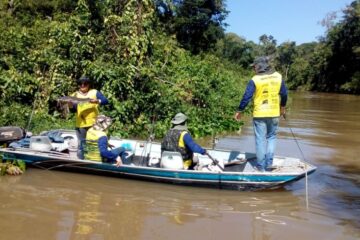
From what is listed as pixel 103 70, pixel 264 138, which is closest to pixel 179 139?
pixel 264 138

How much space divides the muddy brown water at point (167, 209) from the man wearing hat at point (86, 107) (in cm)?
82

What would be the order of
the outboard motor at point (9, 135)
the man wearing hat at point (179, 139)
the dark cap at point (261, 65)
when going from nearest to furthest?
the man wearing hat at point (179, 139) → the dark cap at point (261, 65) → the outboard motor at point (9, 135)

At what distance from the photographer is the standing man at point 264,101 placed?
7.18m

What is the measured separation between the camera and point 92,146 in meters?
7.47

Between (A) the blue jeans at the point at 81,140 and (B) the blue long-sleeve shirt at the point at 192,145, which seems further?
(A) the blue jeans at the point at 81,140

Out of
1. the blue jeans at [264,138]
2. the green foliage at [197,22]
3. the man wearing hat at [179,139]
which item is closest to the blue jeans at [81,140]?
the man wearing hat at [179,139]

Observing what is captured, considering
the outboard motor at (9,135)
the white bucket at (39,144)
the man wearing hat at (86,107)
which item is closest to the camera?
the man wearing hat at (86,107)

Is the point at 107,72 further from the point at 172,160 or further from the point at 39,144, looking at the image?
the point at 172,160

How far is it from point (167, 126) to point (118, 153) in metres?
4.07

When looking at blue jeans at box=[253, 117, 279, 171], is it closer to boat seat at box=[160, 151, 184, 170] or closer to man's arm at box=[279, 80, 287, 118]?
man's arm at box=[279, 80, 287, 118]

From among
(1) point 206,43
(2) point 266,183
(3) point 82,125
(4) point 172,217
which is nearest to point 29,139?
(3) point 82,125

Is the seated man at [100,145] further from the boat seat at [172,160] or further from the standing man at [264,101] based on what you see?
the standing man at [264,101]

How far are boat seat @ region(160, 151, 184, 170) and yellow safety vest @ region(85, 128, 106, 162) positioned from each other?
1.08 metres

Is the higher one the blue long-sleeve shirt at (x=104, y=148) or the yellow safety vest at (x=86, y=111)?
the yellow safety vest at (x=86, y=111)
